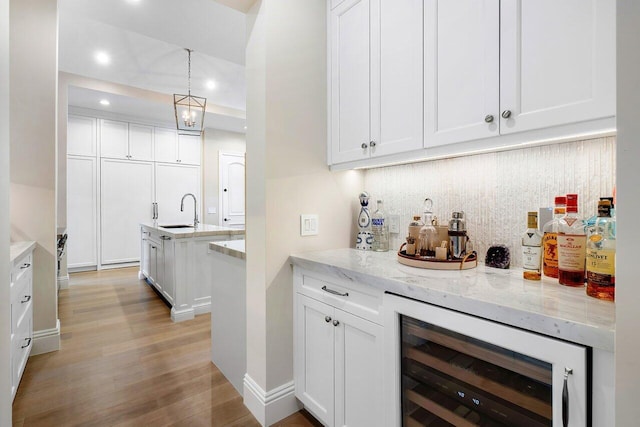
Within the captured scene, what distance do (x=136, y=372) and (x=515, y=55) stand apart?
2848mm

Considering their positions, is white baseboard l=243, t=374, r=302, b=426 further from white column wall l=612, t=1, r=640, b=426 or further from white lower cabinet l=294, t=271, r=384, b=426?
white column wall l=612, t=1, r=640, b=426

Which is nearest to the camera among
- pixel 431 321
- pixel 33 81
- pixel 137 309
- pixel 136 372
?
pixel 431 321

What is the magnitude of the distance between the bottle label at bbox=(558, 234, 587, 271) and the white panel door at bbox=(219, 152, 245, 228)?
6450 mm

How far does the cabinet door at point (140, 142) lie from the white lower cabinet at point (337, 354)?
18.1 feet

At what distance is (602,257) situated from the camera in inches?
33.9

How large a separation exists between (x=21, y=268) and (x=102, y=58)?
2.91 m

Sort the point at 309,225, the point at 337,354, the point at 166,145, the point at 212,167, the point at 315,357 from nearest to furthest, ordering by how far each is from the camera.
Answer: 1. the point at 337,354
2. the point at 315,357
3. the point at 309,225
4. the point at 166,145
5. the point at 212,167

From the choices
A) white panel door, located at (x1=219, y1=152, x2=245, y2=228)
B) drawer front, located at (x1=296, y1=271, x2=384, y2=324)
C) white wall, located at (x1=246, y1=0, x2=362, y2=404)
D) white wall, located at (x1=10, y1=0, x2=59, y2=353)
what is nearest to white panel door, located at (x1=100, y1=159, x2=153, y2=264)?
white panel door, located at (x1=219, y1=152, x2=245, y2=228)

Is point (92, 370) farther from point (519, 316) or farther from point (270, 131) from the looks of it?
point (519, 316)

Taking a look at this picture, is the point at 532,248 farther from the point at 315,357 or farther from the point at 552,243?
the point at 315,357

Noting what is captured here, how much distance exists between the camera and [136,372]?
7.19ft

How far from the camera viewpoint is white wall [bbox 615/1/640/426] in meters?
0.53

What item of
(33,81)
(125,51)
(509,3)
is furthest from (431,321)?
(125,51)

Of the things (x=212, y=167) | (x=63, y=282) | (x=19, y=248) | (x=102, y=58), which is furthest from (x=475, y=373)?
(x=212, y=167)
